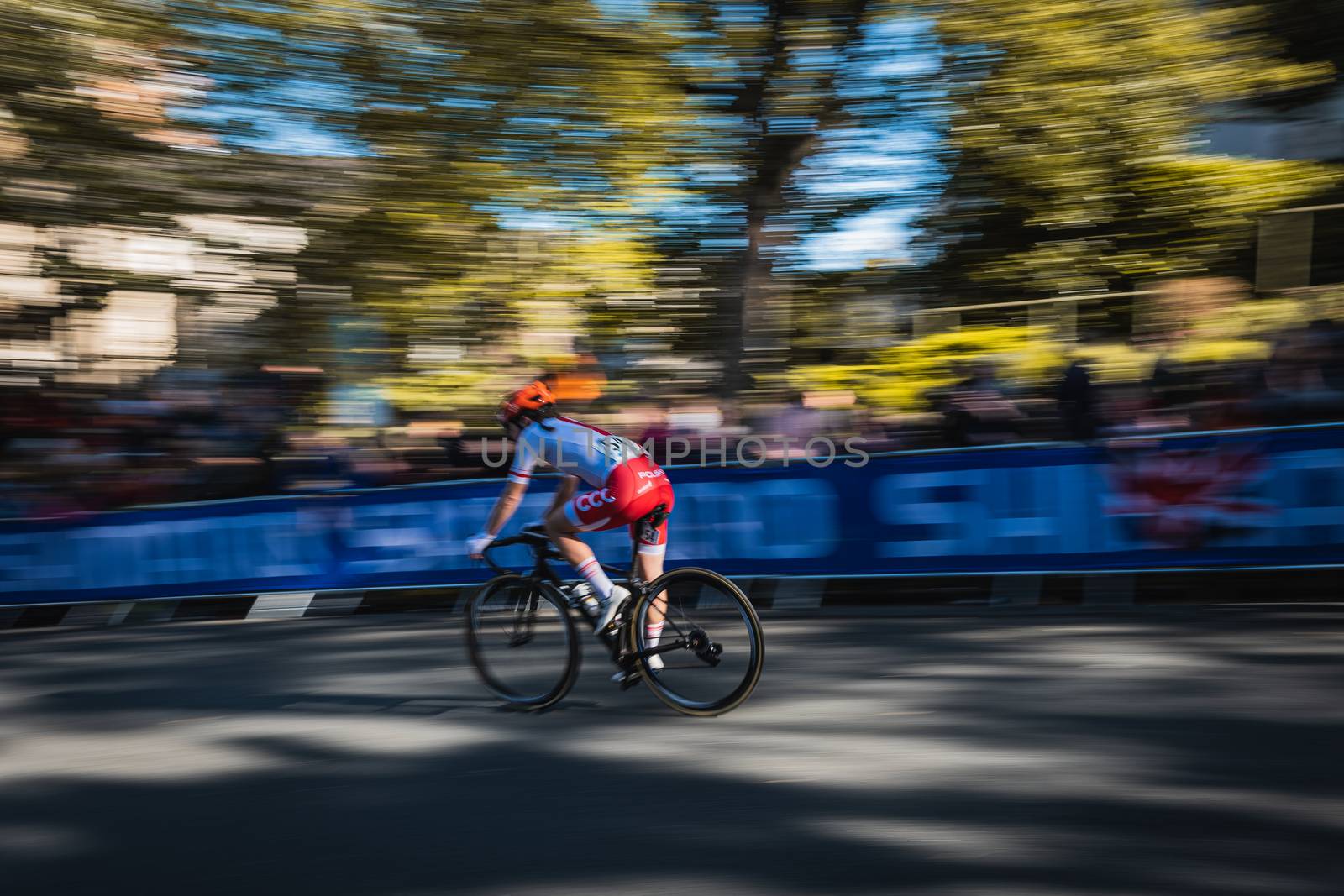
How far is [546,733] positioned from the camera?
227 inches

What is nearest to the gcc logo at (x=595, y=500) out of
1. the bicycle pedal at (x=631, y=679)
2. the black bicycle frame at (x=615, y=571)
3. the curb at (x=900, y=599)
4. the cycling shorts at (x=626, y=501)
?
the cycling shorts at (x=626, y=501)

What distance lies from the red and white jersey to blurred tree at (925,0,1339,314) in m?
9.10

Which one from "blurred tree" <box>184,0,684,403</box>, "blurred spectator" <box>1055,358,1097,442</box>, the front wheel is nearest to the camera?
the front wheel

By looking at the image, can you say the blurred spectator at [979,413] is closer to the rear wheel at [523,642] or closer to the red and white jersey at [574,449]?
the red and white jersey at [574,449]

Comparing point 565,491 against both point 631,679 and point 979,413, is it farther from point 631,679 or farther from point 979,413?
point 979,413

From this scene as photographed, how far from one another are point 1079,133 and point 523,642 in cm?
1004

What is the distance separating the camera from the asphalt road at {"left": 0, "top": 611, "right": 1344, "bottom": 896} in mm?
3893

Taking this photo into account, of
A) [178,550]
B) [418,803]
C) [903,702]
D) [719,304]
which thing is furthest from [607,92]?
[418,803]

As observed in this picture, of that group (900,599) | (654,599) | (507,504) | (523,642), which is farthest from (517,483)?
(900,599)

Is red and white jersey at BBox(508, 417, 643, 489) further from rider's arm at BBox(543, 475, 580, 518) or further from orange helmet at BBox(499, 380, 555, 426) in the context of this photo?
rider's arm at BBox(543, 475, 580, 518)

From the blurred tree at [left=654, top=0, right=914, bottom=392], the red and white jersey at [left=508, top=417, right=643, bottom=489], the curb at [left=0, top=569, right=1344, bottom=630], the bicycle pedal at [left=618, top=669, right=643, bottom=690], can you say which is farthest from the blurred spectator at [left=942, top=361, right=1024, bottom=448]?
the blurred tree at [left=654, top=0, right=914, bottom=392]

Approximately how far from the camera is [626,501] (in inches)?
236

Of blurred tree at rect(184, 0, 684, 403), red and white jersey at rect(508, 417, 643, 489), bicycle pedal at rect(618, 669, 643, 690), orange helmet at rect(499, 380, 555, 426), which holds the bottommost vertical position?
bicycle pedal at rect(618, 669, 643, 690)

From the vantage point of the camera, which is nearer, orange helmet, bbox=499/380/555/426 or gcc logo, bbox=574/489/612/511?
gcc logo, bbox=574/489/612/511
